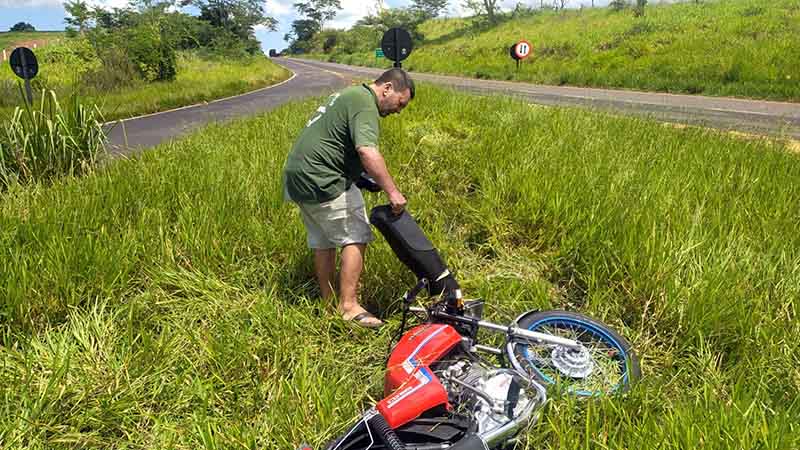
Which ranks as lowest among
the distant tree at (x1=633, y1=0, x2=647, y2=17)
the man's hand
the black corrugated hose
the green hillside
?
the black corrugated hose

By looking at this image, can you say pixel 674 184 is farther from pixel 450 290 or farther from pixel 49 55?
pixel 49 55

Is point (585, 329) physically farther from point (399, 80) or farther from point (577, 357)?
point (399, 80)

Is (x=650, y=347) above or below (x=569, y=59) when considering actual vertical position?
below

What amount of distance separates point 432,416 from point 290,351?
39.4 inches

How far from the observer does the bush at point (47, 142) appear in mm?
4043

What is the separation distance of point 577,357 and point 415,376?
0.87 m

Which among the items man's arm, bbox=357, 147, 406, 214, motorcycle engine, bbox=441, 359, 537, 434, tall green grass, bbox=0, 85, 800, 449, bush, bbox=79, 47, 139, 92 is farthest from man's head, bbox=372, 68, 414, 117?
bush, bbox=79, 47, 139, 92

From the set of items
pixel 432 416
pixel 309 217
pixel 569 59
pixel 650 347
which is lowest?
pixel 650 347

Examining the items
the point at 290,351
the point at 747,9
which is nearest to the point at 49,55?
the point at 290,351

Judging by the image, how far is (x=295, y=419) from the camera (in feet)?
6.21

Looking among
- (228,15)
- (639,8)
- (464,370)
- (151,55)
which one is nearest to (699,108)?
(464,370)

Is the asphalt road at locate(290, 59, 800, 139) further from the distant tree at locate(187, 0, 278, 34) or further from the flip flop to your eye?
the distant tree at locate(187, 0, 278, 34)

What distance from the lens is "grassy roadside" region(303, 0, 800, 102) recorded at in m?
14.3

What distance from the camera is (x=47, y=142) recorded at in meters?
4.20
